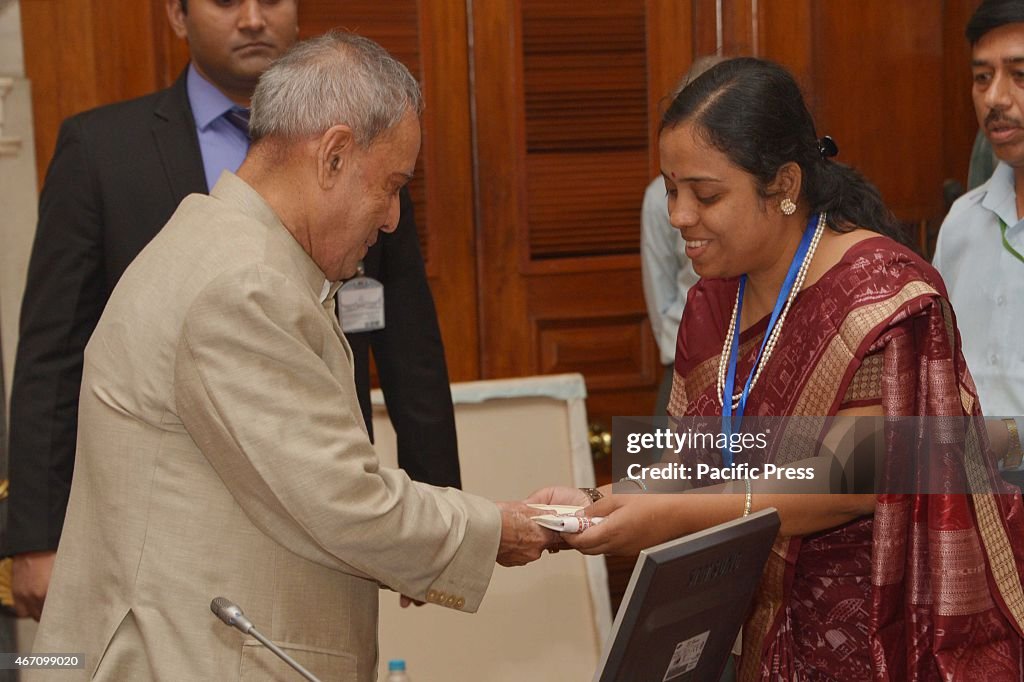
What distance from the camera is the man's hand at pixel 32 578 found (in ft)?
7.32

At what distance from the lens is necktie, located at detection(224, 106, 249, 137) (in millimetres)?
2379

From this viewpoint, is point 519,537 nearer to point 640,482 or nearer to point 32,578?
point 640,482

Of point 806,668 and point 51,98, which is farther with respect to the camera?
point 51,98

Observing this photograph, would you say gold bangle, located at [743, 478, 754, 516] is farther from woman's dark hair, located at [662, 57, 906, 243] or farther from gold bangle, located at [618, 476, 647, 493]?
woman's dark hair, located at [662, 57, 906, 243]

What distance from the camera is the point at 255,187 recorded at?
63.1 inches

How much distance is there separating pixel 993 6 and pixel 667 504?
1514 mm

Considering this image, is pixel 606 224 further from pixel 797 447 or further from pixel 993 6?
pixel 797 447

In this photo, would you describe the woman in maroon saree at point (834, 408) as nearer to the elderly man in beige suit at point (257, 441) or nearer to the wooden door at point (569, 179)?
the elderly man in beige suit at point (257, 441)

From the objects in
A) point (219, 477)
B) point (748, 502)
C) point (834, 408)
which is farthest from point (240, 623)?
point (834, 408)

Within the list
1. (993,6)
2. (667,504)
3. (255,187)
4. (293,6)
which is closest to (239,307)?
(255,187)

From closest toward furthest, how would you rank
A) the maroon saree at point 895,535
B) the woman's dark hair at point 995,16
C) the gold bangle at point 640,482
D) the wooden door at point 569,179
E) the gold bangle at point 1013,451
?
1. the maroon saree at point 895,535
2. the gold bangle at point 640,482
3. the gold bangle at point 1013,451
4. the woman's dark hair at point 995,16
5. the wooden door at point 569,179

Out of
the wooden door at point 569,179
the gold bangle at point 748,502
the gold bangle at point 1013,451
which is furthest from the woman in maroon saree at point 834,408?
the wooden door at point 569,179

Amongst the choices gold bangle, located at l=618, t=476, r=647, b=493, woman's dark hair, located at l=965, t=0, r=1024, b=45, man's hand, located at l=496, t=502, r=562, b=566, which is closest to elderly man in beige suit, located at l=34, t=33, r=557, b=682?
man's hand, located at l=496, t=502, r=562, b=566

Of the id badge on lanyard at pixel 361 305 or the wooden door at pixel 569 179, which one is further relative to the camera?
the wooden door at pixel 569 179
